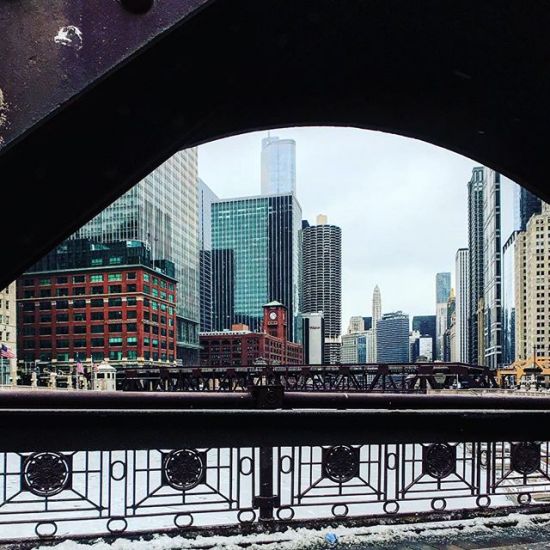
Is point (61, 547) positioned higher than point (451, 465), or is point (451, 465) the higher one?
point (451, 465)

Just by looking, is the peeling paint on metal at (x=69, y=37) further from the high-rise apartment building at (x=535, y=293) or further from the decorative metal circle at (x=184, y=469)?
the high-rise apartment building at (x=535, y=293)

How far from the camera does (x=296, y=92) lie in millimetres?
2754

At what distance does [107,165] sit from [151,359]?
109m

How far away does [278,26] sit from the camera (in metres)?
2.26

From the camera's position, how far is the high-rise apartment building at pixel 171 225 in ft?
395

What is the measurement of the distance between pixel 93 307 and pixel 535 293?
99.5 metres

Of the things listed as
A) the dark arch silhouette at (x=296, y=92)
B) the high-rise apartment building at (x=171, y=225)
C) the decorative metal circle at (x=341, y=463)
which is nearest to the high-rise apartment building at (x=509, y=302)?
the high-rise apartment building at (x=171, y=225)

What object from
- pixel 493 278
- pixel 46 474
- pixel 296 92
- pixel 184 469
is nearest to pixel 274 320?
pixel 493 278

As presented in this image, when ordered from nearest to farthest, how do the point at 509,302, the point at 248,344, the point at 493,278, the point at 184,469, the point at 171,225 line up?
the point at 184,469 < the point at 171,225 < the point at 248,344 < the point at 509,302 < the point at 493,278

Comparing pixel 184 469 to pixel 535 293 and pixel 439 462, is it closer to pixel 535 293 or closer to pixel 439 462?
pixel 439 462

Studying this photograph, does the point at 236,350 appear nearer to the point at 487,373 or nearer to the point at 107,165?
the point at 487,373

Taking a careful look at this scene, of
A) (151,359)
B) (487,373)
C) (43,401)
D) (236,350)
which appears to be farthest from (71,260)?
(43,401)

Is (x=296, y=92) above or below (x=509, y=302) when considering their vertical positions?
below

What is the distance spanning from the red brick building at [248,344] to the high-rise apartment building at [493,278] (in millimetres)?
61522
